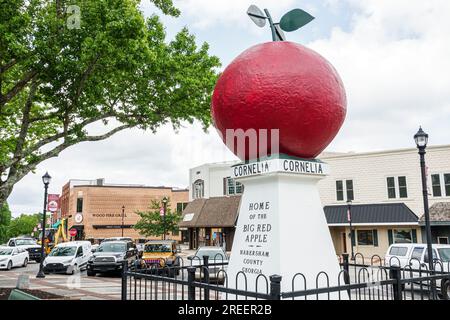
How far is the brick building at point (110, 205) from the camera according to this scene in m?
62.9

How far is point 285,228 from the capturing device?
5.18 metres

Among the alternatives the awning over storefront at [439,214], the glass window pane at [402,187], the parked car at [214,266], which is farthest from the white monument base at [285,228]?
the glass window pane at [402,187]

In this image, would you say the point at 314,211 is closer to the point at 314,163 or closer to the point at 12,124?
the point at 314,163

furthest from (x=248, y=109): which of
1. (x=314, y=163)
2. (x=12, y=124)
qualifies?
(x=12, y=124)

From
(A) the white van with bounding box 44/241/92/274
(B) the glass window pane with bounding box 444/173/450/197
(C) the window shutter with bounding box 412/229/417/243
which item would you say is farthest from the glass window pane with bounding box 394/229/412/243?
(A) the white van with bounding box 44/241/92/274

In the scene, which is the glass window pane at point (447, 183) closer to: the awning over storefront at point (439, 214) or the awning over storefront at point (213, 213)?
the awning over storefront at point (439, 214)

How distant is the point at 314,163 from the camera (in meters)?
5.61

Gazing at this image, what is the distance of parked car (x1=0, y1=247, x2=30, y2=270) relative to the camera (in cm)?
2458

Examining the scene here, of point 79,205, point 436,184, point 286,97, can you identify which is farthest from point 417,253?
point 79,205

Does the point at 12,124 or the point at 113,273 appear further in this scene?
the point at 113,273

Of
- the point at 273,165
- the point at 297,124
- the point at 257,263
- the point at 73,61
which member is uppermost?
the point at 73,61

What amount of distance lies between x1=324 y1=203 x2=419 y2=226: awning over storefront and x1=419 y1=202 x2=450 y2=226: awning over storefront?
3.37ft

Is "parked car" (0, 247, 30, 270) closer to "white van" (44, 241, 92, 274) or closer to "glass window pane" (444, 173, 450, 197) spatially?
"white van" (44, 241, 92, 274)

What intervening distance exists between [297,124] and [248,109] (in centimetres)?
65
